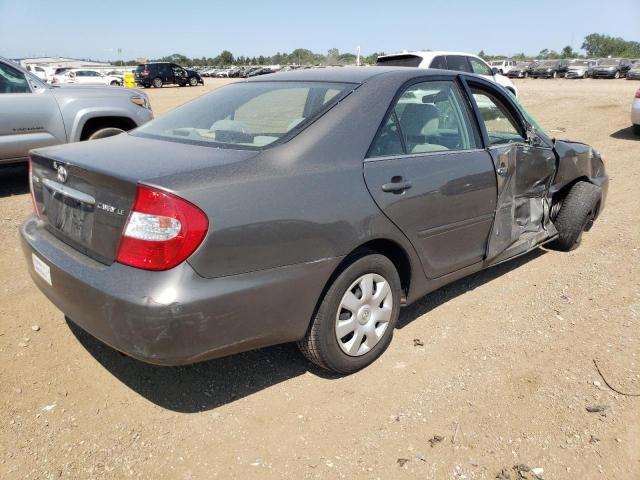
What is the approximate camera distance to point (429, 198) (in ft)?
10.2

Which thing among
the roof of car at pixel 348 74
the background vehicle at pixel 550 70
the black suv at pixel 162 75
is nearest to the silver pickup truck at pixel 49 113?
the roof of car at pixel 348 74

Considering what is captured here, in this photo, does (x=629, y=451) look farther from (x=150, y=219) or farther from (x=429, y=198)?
(x=150, y=219)

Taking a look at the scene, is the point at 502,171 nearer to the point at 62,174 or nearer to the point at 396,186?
the point at 396,186

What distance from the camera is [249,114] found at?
3.30m

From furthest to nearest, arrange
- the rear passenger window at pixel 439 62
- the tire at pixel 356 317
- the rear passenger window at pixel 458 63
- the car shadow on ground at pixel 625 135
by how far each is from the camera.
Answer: the rear passenger window at pixel 458 63 < the car shadow on ground at pixel 625 135 < the rear passenger window at pixel 439 62 < the tire at pixel 356 317

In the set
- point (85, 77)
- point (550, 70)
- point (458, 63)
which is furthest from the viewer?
point (550, 70)

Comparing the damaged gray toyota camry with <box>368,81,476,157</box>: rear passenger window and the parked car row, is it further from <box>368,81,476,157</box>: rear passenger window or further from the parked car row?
the parked car row

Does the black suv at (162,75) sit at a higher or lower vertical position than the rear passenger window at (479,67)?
lower

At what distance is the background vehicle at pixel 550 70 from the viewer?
4422 cm

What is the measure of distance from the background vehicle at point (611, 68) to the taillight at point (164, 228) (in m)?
45.2

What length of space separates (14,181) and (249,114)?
18.4 ft

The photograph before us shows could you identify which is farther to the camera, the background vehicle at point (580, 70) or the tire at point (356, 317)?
the background vehicle at point (580, 70)

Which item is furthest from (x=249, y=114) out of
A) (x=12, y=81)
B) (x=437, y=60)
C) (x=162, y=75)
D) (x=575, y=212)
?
(x=162, y=75)

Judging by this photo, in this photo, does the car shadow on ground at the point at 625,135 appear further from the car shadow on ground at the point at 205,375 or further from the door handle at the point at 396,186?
the car shadow on ground at the point at 205,375
